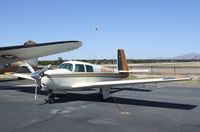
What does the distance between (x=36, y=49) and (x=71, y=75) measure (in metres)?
4.86

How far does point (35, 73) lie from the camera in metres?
12.9

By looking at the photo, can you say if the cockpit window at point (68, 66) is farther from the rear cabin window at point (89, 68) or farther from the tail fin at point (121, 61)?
the tail fin at point (121, 61)

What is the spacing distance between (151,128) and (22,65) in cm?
2420

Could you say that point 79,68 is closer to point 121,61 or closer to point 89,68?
point 89,68

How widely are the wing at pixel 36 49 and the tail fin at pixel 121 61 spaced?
8.15ft

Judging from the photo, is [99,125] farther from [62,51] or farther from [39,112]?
[62,51]

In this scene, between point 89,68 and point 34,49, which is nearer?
point 89,68

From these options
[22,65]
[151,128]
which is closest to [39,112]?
[151,128]

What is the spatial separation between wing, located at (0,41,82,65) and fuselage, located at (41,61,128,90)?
8.41ft

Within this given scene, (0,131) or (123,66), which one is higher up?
(123,66)

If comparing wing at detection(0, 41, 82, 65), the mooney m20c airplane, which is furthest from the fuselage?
wing at detection(0, 41, 82, 65)

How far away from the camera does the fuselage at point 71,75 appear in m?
13.1

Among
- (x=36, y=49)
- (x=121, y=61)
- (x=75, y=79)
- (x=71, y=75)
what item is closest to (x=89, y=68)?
(x=75, y=79)

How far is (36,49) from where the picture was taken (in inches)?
701
